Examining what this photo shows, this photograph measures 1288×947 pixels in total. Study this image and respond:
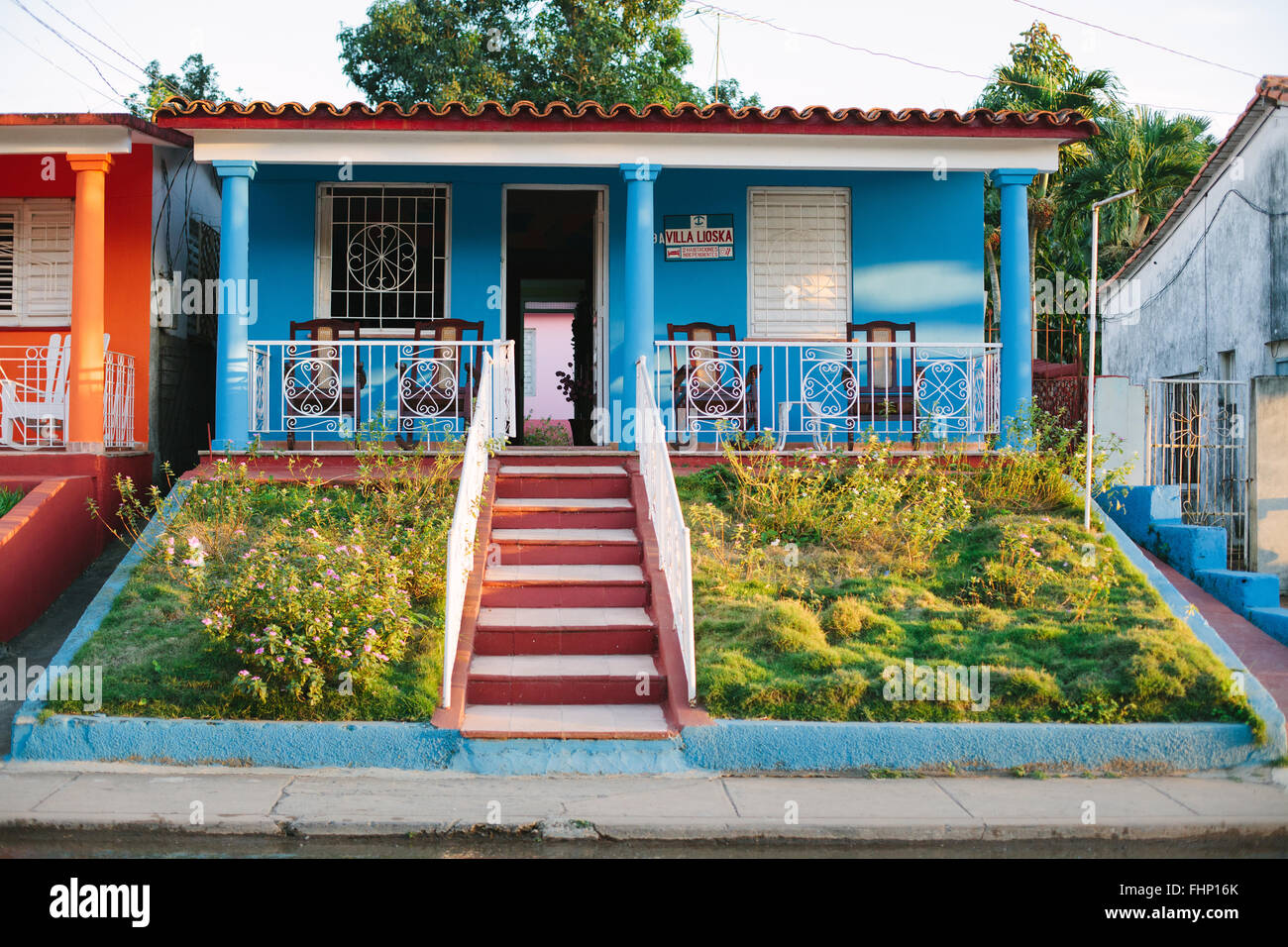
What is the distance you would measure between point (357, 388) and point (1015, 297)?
5845mm

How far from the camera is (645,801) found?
5438 mm

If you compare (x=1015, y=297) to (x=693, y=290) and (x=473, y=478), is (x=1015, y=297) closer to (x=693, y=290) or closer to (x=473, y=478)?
(x=693, y=290)

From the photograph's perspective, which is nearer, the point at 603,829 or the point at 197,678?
the point at 603,829

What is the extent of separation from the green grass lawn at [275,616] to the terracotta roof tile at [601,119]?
3.30 meters

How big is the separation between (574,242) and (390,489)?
701cm

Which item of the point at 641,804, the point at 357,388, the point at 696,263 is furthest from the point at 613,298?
the point at 641,804

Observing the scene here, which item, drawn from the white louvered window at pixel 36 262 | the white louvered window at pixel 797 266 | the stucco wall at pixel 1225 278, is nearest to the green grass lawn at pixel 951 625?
the white louvered window at pixel 797 266

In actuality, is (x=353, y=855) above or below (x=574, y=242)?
below

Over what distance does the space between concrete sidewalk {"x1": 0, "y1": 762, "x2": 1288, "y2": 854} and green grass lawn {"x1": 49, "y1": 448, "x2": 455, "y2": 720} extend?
1.37 ft

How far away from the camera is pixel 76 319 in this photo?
9.20 metres

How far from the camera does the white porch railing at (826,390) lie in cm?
987

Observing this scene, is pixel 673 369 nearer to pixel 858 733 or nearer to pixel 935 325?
pixel 935 325

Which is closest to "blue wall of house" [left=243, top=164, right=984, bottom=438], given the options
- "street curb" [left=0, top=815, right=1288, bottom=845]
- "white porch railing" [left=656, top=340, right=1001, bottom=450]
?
"white porch railing" [left=656, top=340, right=1001, bottom=450]

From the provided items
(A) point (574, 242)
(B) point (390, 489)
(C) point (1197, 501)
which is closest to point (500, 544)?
(B) point (390, 489)
